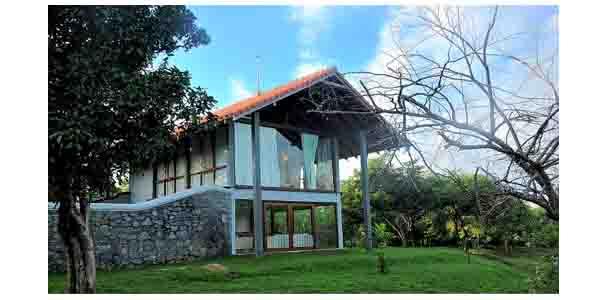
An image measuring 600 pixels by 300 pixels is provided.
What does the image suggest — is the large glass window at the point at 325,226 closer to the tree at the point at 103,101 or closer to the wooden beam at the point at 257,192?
the wooden beam at the point at 257,192

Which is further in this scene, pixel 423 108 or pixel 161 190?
pixel 161 190

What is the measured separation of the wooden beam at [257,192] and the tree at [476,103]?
23.7 feet

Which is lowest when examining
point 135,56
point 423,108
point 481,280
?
point 481,280

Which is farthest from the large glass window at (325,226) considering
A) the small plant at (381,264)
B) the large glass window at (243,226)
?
the small plant at (381,264)

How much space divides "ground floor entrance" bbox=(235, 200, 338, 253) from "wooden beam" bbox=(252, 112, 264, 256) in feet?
2.86

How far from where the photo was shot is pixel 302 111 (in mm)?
13094

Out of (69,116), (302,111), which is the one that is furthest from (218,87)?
(69,116)

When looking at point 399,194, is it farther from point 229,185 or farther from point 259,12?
point 259,12

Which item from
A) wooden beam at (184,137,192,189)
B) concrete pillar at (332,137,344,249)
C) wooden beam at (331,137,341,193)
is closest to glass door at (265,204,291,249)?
concrete pillar at (332,137,344,249)

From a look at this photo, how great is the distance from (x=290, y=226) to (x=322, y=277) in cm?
442

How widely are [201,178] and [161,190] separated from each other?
2.00 meters

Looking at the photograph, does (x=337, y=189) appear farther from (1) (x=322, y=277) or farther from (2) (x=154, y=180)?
(1) (x=322, y=277)

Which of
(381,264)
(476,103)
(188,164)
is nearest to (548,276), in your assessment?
(381,264)

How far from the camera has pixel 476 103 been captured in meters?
3.88
